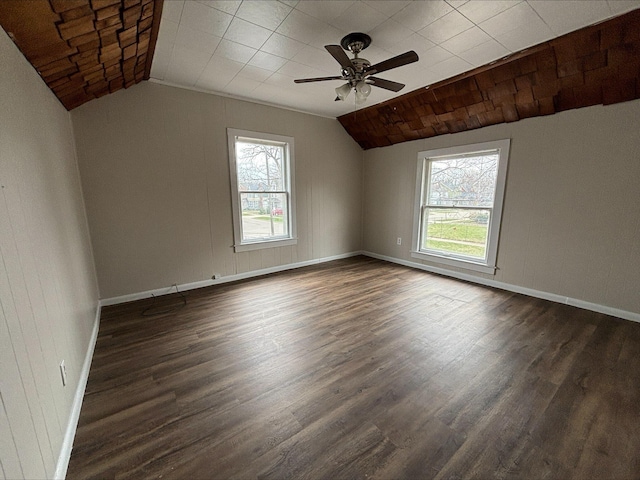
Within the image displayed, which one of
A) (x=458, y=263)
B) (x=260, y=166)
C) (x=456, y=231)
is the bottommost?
(x=458, y=263)

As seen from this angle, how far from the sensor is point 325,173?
4.84 metres

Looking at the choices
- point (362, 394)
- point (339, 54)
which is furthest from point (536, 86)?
point (362, 394)

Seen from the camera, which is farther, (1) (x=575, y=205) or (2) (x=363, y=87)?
(1) (x=575, y=205)

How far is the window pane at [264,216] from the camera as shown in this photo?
407cm

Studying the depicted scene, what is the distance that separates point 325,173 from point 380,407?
3.96 meters

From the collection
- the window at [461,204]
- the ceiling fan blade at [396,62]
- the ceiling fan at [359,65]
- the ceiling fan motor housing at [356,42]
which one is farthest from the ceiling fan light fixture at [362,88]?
the window at [461,204]

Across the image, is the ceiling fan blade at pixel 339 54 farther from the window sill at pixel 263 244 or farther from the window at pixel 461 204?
the window sill at pixel 263 244

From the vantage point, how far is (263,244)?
14.0 ft

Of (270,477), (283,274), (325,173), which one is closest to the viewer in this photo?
(270,477)

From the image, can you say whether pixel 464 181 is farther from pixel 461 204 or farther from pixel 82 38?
pixel 82 38

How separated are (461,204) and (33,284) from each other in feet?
15.2

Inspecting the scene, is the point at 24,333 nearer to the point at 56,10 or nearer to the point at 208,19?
the point at 56,10

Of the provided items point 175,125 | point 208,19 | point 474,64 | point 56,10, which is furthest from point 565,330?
point 175,125

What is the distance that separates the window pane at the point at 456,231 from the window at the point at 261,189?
7.83ft
